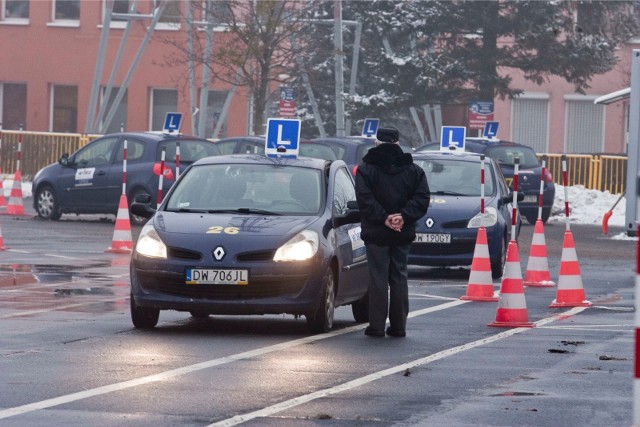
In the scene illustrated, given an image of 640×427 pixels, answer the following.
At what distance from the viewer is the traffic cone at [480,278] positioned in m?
17.7

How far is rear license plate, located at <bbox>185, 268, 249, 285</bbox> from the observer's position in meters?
13.7

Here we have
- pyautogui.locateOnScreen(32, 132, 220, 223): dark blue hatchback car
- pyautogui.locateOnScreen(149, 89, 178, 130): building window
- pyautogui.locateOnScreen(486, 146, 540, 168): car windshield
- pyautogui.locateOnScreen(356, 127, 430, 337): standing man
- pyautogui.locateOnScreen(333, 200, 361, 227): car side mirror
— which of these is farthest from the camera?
pyautogui.locateOnScreen(149, 89, 178, 130): building window

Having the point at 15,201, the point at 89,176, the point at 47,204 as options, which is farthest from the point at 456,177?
the point at 15,201

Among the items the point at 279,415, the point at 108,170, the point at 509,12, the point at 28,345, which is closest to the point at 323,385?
the point at 279,415

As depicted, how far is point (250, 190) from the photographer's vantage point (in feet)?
49.2

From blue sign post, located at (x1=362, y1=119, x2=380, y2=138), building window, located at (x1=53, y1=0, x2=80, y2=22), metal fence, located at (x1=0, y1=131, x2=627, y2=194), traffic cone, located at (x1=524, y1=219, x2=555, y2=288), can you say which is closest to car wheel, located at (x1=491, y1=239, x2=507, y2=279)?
traffic cone, located at (x1=524, y1=219, x2=555, y2=288)

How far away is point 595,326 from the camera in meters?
15.5

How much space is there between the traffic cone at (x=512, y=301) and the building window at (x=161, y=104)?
5032 cm

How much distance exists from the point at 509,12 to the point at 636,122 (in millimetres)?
34252

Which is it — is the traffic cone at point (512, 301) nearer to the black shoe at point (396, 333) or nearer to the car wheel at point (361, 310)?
the car wheel at point (361, 310)

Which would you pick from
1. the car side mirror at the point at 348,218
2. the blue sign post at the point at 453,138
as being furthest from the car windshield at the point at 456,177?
the car side mirror at the point at 348,218

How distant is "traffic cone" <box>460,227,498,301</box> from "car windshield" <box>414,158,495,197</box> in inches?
166

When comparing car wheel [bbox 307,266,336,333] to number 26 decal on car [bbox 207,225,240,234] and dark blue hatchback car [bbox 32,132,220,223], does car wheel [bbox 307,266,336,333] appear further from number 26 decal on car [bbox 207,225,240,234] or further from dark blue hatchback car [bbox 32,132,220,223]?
dark blue hatchback car [bbox 32,132,220,223]

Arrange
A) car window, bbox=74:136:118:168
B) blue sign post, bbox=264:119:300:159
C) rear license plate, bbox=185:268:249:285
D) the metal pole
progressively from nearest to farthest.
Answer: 1. rear license plate, bbox=185:268:249:285
2. blue sign post, bbox=264:119:300:159
3. car window, bbox=74:136:118:168
4. the metal pole
